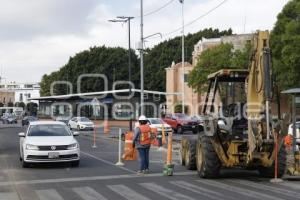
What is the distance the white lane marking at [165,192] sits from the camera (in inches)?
490

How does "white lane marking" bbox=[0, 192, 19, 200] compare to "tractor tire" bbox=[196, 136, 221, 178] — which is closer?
"white lane marking" bbox=[0, 192, 19, 200]

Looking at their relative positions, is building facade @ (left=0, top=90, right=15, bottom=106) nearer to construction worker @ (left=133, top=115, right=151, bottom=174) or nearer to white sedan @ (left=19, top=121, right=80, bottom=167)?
white sedan @ (left=19, top=121, right=80, bottom=167)

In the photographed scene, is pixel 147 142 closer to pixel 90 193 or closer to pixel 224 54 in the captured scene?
pixel 90 193

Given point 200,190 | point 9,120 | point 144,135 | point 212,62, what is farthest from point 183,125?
point 9,120

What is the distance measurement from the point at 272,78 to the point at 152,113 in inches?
2223

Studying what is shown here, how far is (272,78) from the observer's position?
15.1 meters

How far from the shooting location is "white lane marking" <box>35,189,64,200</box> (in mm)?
12461

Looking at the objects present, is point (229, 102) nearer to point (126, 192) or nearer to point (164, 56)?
point (126, 192)

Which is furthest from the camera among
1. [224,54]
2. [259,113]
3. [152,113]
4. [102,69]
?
[102,69]

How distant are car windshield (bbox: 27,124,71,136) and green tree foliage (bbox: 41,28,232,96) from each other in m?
79.2

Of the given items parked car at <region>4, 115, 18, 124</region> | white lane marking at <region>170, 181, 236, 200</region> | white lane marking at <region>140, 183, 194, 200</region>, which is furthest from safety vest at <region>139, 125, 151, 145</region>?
parked car at <region>4, 115, 18, 124</region>

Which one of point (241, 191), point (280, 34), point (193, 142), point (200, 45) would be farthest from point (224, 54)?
point (241, 191)

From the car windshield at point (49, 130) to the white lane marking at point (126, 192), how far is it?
643cm

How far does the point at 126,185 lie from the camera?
14570mm
